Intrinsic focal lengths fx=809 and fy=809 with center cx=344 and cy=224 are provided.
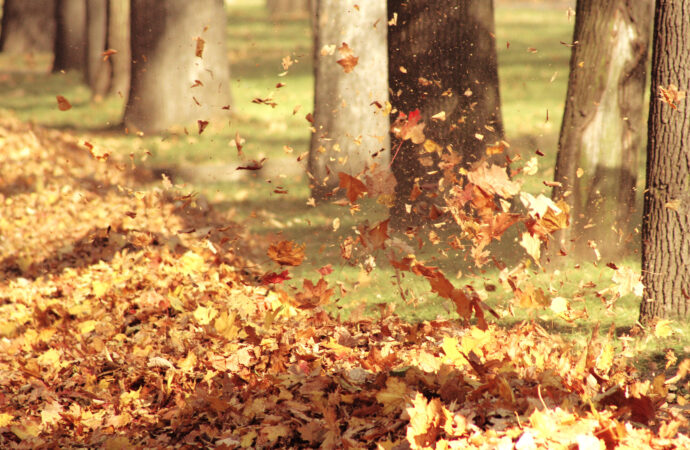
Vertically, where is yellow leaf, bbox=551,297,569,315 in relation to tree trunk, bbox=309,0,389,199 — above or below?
below

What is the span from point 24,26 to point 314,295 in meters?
20.1

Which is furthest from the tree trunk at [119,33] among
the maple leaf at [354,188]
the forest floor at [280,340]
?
the maple leaf at [354,188]

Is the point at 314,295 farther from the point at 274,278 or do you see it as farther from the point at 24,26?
the point at 24,26

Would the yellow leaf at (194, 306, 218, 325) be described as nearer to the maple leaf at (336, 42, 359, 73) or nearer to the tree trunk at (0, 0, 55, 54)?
the maple leaf at (336, 42, 359, 73)

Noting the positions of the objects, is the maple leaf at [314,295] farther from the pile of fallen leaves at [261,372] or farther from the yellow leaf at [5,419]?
the yellow leaf at [5,419]

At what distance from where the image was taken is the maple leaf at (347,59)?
28.1ft

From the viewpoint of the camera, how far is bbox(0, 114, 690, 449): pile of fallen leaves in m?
3.40

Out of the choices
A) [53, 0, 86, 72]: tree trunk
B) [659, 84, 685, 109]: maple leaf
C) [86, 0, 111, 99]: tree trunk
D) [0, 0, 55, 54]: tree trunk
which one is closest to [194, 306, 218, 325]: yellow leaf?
[659, 84, 685, 109]: maple leaf

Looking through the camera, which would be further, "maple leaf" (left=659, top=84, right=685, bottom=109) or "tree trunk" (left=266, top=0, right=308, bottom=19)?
"tree trunk" (left=266, top=0, right=308, bottom=19)

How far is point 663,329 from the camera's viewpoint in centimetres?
485

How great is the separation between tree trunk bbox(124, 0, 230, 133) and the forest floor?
3255mm

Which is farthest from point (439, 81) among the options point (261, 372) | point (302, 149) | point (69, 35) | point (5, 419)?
point (69, 35)

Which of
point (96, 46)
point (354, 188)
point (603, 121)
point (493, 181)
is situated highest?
point (96, 46)

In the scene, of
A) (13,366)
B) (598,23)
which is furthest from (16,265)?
(598,23)
